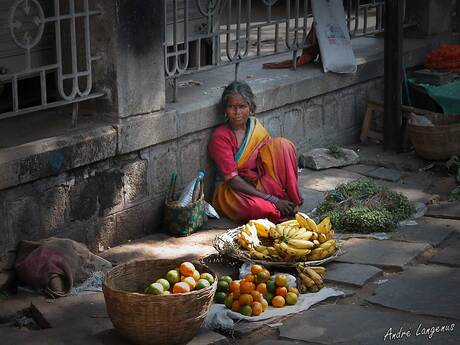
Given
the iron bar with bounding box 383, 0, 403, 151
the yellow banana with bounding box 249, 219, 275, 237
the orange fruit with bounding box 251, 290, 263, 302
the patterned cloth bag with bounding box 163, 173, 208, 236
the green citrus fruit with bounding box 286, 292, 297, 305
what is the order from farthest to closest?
the iron bar with bounding box 383, 0, 403, 151 < the patterned cloth bag with bounding box 163, 173, 208, 236 < the yellow banana with bounding box 249, 219, 275, 237 < the green citrus fruit with bounding box 286, 292, 297, 305 < the orange fruit with bounding box 251, 290, 263, 302

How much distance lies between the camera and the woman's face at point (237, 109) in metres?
7.83

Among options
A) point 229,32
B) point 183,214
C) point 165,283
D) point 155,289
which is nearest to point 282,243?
point 183,214

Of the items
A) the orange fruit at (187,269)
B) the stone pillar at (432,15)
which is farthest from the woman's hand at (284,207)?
the stone pillar at (432,15)

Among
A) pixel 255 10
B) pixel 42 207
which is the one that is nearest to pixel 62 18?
pixel 42 207

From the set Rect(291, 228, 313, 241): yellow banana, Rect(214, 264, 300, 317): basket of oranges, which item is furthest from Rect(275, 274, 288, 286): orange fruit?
Rect(291, 228, 313, 241): yellow banana

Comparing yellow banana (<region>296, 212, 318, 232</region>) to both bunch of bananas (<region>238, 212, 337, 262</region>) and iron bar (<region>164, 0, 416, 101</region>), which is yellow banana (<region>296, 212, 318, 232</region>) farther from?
iron bar (<region>164, 0, 416, 101</region>)

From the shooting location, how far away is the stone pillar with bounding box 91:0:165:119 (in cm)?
688

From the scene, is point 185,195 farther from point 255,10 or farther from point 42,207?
point 255,10

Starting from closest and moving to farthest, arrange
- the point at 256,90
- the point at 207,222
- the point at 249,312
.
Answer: the point at 249,312
the point at 207,222
the point at 256,90

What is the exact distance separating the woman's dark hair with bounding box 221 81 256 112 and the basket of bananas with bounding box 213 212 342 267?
122 centimetres

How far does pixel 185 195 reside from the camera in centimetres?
751

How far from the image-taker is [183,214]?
7359mm

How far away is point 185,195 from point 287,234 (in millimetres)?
1089

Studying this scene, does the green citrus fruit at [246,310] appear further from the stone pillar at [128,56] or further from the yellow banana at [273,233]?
the stone pillar at [128,56]
